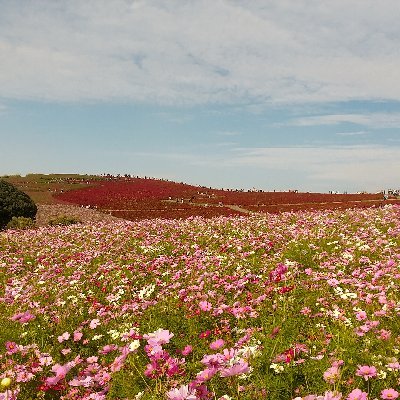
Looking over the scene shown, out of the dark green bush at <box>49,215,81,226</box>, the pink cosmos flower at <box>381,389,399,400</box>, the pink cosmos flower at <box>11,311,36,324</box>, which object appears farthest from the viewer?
the dark green bush at <box>49,215,81,226</box>

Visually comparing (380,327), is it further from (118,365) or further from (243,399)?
(118,365)

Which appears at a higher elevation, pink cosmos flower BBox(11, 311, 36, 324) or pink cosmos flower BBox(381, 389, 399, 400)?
pink cosmos flower BBox(381, 389, 399, 400)

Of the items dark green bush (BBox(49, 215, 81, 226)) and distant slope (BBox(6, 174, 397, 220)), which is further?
distant slope (BBox(6, 174, 397, 220))

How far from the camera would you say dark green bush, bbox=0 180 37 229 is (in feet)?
90.0

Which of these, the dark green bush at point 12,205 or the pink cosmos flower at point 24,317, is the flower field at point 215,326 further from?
the dark green bush at point 12,205

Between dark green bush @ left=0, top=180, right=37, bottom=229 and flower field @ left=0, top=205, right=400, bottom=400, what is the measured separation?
16.9 meters

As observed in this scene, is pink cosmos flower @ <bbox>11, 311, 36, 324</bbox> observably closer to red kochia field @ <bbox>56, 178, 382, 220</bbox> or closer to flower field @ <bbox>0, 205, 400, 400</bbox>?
flower field @ <bbox>0, 205, 400, 400</bbox>

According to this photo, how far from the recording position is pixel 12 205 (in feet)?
91.7

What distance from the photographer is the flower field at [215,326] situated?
3.76m

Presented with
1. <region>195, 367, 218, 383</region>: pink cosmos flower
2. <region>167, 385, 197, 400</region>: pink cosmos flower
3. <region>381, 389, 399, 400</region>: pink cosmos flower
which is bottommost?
<region>381, 389, 399, 400</region>: pink cosmos flower

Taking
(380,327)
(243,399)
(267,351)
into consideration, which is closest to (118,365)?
(243,399)

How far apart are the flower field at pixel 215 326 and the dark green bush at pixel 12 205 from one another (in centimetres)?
1688

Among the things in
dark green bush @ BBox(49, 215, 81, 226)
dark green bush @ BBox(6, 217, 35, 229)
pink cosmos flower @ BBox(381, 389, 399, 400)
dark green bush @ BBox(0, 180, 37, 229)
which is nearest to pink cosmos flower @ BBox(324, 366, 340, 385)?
pink cosmos flower @ BBox(381, 389, 399, 400)

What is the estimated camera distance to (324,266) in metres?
7.96
